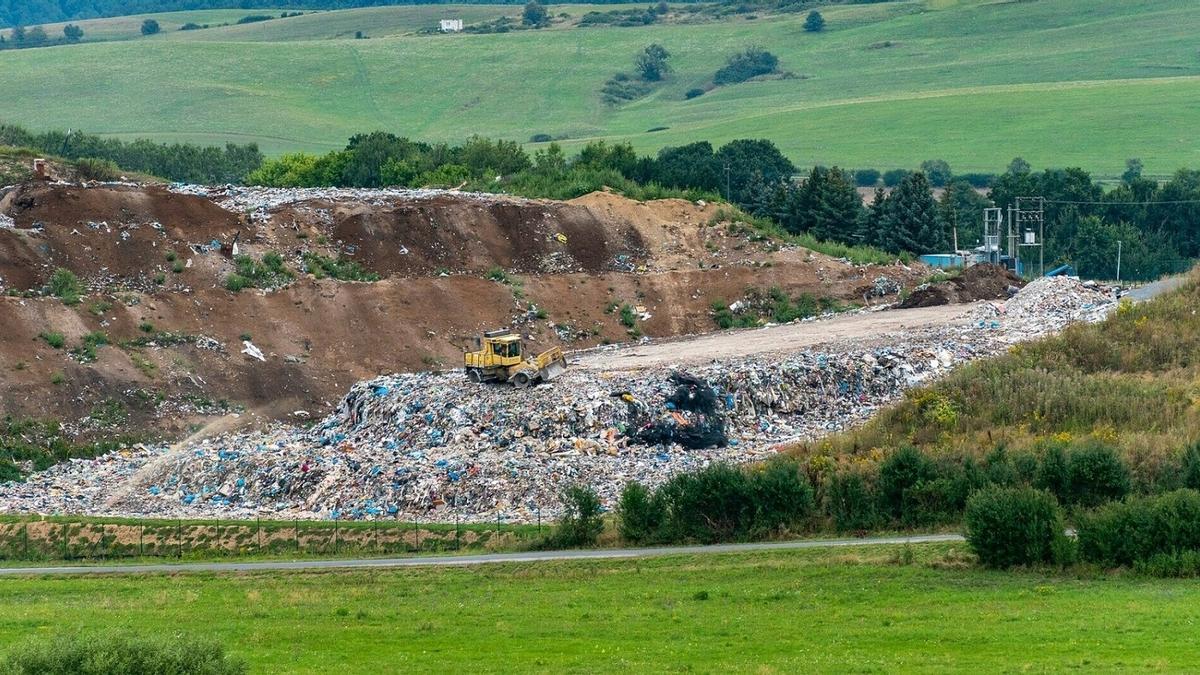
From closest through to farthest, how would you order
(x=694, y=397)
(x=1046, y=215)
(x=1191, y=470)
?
1. (x=1191, y=470)
2. (x=694, y=397)
3. (x=1046, y=215)

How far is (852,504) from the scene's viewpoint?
3928 centimetres

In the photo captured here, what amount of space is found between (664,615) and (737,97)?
160481 millimetres

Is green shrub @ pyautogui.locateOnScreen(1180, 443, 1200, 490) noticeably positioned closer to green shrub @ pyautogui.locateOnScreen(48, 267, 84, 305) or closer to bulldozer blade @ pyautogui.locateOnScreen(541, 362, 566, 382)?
bulldozer blade @ pyautogui.locateOnScreen(541, 362, 566, 382)

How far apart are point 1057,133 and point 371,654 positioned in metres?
137

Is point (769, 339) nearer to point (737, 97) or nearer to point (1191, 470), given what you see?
point (1191, 470)

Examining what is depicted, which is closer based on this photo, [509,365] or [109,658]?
[109,658]

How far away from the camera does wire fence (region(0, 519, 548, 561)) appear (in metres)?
40.4

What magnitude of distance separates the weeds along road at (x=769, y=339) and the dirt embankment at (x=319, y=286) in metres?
3.55

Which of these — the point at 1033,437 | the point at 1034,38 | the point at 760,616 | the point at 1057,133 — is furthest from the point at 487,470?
the point at 1034,38

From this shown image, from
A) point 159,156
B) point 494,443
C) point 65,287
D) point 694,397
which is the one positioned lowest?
point 494,443

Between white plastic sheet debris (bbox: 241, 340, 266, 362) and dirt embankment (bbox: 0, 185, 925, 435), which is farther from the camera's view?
white plastic sheet debris (bbox: 241, 340, 266, 362)

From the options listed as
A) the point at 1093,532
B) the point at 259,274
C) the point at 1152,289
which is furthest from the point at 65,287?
the point at 1093,532

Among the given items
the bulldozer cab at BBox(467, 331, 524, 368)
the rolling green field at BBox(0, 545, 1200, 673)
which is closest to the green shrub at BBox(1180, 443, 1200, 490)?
the rolling green field at BBox(0, 545, 1200, 673)

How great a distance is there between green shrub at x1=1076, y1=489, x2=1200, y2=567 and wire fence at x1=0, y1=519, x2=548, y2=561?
1237 centimetres
